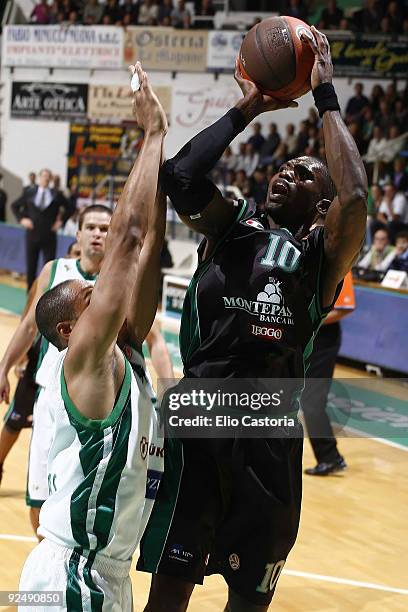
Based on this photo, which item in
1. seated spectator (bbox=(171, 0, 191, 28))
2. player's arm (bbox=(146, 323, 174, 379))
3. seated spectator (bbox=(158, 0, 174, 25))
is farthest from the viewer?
seated spectator (bbox=(158, 0, 174, 25))

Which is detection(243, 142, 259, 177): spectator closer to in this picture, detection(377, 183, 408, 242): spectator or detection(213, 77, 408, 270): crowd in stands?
detection(213, 77, 408, 270): crowd in stands

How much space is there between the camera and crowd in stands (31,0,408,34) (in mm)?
18078

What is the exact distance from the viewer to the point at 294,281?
11.1 feet

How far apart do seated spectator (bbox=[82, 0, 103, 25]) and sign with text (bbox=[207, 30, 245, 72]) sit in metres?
3.56

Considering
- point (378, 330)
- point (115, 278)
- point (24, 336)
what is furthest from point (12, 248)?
point (115, 278)

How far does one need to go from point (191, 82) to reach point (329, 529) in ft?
50.0

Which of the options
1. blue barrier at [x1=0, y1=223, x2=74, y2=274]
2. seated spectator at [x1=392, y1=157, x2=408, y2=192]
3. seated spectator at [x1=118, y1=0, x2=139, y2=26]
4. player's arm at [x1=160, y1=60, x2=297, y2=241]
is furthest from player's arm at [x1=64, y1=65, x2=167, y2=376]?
seated spectator at [x1=118, y1=0, x2=139, y2=26]

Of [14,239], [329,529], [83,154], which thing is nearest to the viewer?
[329,529]

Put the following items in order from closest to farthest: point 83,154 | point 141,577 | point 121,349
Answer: point 121,349 < point 141,577 < point 83,154

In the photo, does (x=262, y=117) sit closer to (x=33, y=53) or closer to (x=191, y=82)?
(x=191, y=82)

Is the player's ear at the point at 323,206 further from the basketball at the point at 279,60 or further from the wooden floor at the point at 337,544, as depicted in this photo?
the wooden floor at the point at 337,544

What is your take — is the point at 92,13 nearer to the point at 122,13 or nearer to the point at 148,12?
the point at 122,13

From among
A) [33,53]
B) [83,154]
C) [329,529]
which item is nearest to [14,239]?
[83,154]

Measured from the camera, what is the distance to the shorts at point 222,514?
334 cm
